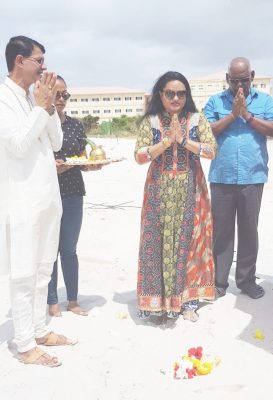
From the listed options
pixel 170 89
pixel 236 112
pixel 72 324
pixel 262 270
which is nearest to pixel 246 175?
pixel 236 112

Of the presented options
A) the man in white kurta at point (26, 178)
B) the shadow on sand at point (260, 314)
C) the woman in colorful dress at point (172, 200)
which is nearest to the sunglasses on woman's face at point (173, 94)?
the woman in colorful dress at point (172, 200)

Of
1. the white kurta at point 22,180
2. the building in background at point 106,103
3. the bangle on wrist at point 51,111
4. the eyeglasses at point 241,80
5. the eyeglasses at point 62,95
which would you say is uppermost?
the building in background at point 106,103

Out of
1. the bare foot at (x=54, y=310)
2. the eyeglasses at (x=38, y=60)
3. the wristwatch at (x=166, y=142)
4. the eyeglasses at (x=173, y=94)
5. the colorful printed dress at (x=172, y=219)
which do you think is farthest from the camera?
the bare foot at (x=54, y=310)

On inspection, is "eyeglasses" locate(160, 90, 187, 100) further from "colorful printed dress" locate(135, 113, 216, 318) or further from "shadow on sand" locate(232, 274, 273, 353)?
"shadow on sand" locate(232, 274, 273, 353)

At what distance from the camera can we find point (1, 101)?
2.78 meters

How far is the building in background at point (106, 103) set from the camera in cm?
7081

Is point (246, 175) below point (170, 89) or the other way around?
below

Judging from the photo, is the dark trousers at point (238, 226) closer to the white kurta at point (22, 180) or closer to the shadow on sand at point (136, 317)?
the shadow on sand at point (136, 317)

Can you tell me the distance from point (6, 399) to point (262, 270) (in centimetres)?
327

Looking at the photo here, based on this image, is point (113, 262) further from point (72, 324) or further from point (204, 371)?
point (204, 371)

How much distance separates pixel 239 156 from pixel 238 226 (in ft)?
2.39

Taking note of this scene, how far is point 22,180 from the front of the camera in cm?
281

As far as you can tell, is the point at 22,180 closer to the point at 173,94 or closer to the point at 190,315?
the point at 173,94

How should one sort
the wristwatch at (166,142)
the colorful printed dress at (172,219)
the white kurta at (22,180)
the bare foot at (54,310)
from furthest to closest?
the bare foot at (54,310) → the colorful printed dress at (172,219) → the wristwatch at (166,142) → the white kurta at (22,180)
